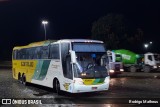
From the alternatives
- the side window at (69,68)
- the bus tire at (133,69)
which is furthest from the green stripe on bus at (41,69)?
the bus tire at (133,69)

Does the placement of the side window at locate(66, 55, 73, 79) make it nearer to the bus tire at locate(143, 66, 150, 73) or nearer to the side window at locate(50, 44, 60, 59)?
the side window at locate(50, 44, 60, 59)

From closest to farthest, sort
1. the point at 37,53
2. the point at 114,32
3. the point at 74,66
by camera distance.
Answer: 1. the point at 74,66
2. the point at 37,53
3. the point at 114,32

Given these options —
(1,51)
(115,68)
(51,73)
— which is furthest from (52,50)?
(1,51)

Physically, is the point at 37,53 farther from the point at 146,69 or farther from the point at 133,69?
the point at 133,69

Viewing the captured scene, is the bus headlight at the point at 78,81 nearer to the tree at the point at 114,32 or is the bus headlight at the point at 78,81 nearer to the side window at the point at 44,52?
the side window at the point at 44,52

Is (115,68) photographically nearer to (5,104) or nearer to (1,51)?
(5,104)

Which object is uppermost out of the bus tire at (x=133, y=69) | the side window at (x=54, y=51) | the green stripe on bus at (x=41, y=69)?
the side window at (x=54, y=51)

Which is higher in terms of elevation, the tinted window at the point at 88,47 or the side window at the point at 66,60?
the tinted window at the point at 88,47

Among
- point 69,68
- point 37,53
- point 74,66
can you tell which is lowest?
point 69,68

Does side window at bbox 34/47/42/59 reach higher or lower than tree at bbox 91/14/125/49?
lower

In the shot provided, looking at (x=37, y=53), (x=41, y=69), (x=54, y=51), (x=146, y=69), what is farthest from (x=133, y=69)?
(x=54, y=51)

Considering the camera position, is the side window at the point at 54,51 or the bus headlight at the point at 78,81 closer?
the bus headlight at the point at 78,81

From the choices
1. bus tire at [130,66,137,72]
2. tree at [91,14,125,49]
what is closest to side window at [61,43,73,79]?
bus tire at [130,66,137,72]

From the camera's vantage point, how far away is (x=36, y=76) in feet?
70.2
